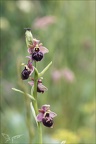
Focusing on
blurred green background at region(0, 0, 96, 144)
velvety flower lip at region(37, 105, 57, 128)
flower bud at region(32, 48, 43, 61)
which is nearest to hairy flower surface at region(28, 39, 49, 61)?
flower bud at region(32, 48, 43, 61)

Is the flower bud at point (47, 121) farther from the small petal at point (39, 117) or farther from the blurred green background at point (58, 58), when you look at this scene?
the blurred green background at point (58, 58)

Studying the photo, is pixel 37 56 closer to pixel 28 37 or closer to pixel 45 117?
pixel 28 37

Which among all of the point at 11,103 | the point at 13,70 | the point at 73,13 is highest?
the point at 73,13

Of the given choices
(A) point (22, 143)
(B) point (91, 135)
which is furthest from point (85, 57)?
(A) point (22, 143)

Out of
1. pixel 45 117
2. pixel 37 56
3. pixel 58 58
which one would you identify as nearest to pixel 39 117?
pixel 45 117

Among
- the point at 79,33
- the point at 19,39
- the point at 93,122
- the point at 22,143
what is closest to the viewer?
the point at 22,143

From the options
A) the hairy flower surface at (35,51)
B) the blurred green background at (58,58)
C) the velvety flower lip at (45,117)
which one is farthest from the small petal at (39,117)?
the blurred green background at (58,58)

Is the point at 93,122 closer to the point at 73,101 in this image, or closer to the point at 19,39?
the point at 73,101

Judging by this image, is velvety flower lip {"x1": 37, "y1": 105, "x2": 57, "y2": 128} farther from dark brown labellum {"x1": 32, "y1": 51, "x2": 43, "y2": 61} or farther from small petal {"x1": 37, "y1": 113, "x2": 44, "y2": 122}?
dark brown labellum {"x1": 32, "y1": 51, "x2": 43, "y2": 61}
